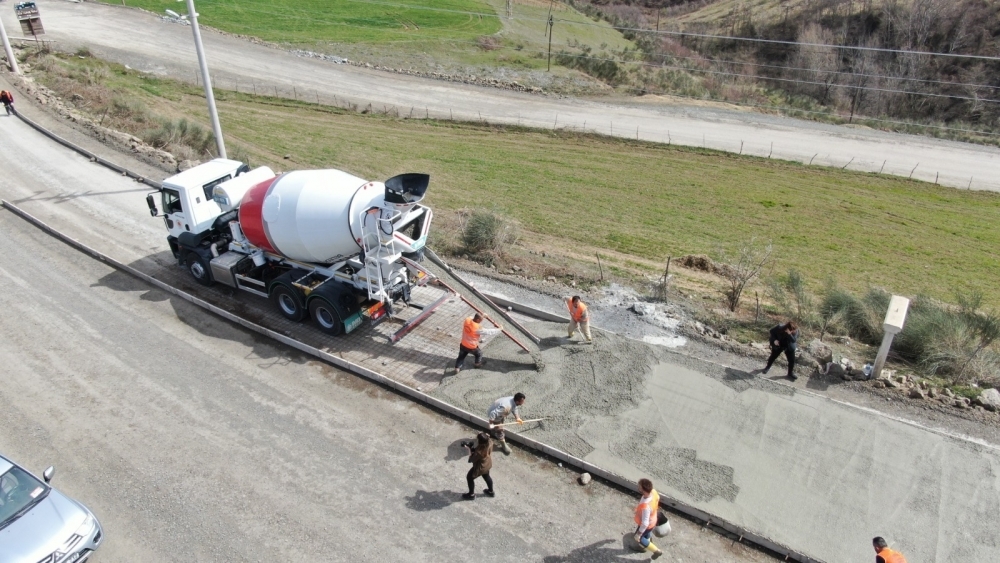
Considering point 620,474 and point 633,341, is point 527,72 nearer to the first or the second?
point 633,341

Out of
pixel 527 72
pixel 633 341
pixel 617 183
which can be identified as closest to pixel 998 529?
pixel 633 341

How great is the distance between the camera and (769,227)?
2489 cm

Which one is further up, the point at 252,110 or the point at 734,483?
the point at 252,110

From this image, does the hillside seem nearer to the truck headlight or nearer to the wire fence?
the wire fence

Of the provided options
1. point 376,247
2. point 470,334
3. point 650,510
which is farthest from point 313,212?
point 650,510

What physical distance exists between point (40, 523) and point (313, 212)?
726cm

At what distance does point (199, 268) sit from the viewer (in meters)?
16.3

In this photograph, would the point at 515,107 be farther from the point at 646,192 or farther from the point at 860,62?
the point at 860,62

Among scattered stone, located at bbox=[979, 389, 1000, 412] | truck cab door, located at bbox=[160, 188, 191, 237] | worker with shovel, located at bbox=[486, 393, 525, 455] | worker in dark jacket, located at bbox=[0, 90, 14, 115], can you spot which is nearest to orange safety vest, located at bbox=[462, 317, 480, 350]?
worker with shovel, located at bbox=[486, 393, 525, 455]

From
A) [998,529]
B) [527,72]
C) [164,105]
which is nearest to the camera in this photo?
[998,529]

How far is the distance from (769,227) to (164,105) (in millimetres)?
31407

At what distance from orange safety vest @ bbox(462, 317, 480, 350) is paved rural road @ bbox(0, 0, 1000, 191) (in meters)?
27.6

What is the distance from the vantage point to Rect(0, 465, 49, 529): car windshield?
9.14m

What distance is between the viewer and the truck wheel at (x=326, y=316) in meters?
14.0
